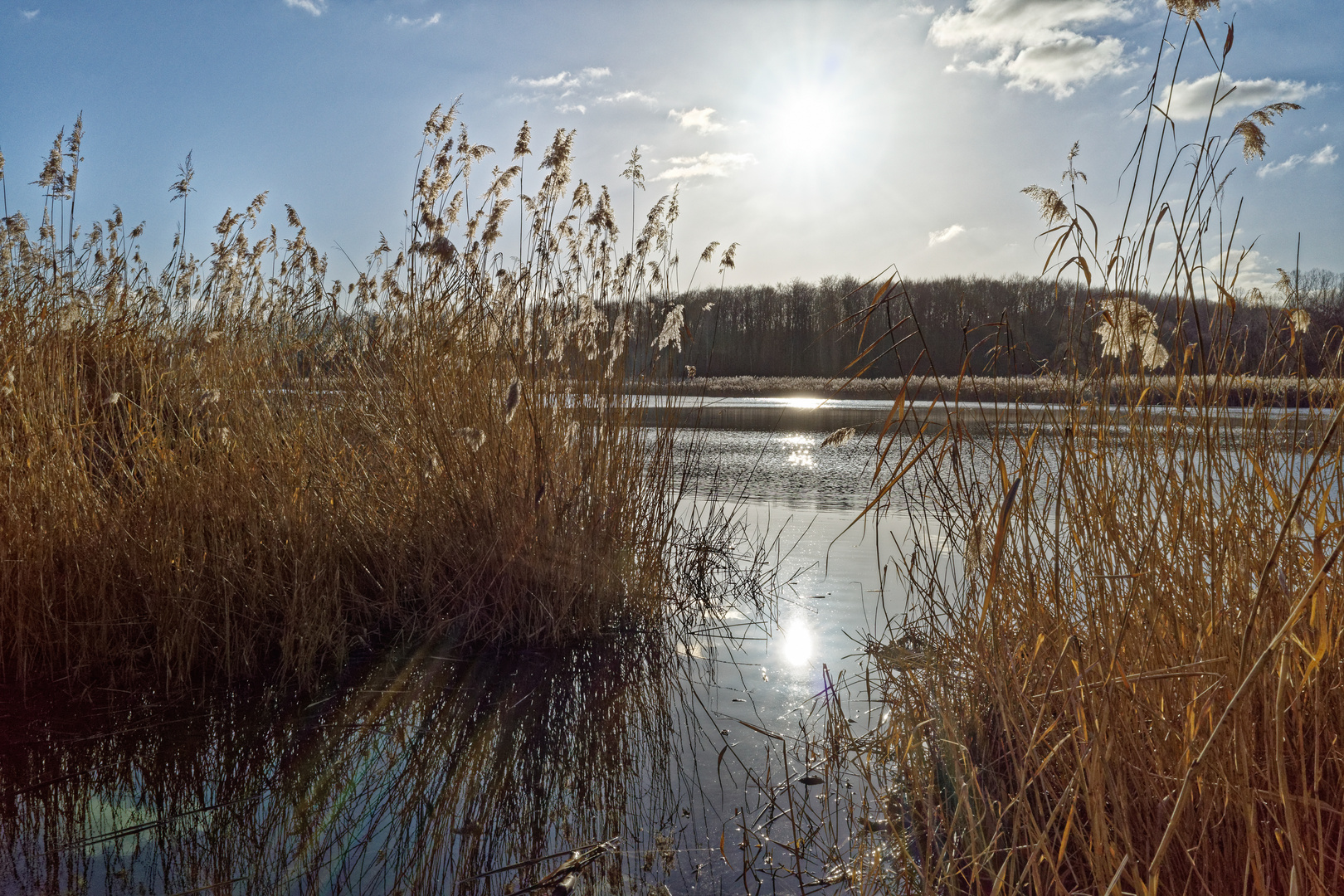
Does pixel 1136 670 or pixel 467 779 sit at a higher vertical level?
pixel 1136 670

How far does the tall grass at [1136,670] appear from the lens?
1324 mm

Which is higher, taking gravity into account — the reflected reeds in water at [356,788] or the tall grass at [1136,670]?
the tall grass at [1136,670]

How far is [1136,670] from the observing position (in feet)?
5.58

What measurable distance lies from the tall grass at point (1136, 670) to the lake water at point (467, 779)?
0.27 metres

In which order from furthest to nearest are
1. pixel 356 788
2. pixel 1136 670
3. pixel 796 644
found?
pixel 796 644 → pixel 356 788 → pixel 1136 670

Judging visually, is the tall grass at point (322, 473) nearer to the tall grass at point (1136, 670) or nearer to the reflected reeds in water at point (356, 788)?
the reflected reeds in water at point (356, 788)

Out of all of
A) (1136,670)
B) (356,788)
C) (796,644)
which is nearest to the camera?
(1136,670)

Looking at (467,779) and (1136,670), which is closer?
(1136,670)

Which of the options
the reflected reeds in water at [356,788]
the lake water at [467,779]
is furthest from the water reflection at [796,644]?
the reflected reeds in water at [356,788]

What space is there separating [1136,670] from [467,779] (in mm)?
1698

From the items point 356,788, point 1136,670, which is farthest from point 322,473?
point 1136,670

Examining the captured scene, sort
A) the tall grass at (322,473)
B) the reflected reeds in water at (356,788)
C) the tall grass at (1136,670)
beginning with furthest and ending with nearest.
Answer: the tall grass at (322,473)
the reflected reeds in water at (356,788)
the tall grass at (1136,670)

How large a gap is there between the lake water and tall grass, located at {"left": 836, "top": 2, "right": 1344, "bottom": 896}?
0.27 m

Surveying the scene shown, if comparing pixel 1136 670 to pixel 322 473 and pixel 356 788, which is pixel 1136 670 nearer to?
pixel 356 788
